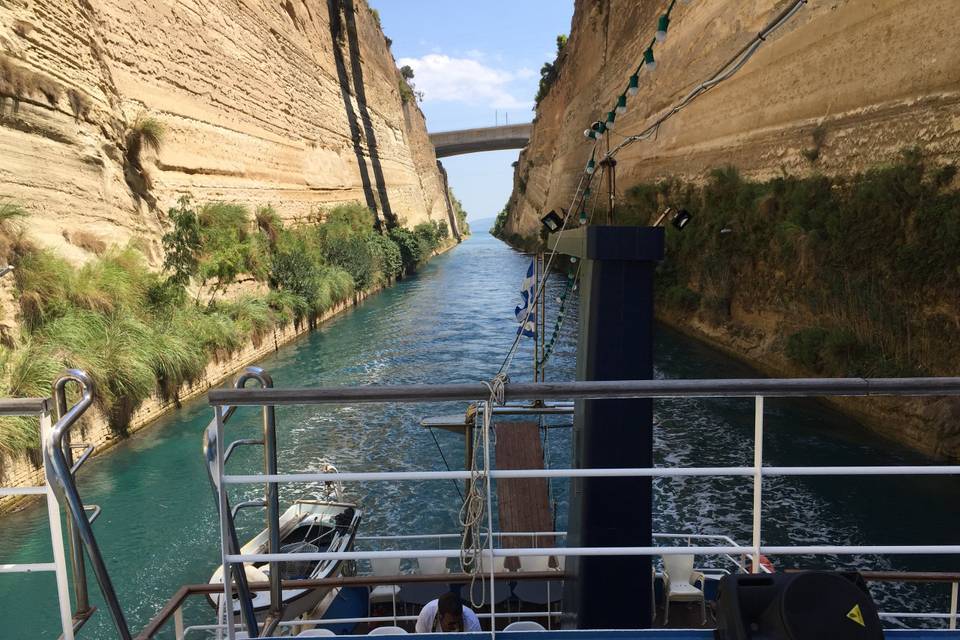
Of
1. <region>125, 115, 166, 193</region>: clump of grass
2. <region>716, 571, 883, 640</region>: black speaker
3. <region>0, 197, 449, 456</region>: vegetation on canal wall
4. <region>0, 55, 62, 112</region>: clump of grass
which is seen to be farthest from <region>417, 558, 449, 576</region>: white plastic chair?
<region>125, 115, 166, 193</region>: clump of grass

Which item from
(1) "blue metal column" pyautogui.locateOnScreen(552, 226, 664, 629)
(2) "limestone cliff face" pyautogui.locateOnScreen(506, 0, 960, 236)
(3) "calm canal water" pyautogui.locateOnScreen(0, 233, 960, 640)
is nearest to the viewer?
(1) "blue metal column" pyautogui.locateOnScreen(552, 226, 664, 629)

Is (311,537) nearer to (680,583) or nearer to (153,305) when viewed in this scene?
(680,583)

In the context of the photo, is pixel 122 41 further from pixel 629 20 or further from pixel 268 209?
pixel 629 20

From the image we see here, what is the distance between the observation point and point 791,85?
14.9 m

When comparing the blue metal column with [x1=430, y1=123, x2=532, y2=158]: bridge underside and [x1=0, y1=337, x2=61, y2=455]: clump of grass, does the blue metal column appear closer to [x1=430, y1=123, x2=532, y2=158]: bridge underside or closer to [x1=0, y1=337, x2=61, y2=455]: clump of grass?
[x1=0, y1=337, x2=61, y2=455]: clump of grass

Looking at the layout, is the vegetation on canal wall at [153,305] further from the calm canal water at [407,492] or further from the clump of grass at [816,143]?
the clump of grass at [816,143]

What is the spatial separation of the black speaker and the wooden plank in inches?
148

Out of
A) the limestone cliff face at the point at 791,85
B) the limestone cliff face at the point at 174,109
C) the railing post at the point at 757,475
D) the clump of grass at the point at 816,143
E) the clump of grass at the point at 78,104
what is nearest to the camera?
the railing post at the point at 757,475

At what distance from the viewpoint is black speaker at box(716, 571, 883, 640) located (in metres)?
1.42

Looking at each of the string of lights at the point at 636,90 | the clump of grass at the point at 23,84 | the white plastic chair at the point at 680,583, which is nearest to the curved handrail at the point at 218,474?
the string of lights at the point at 636,90

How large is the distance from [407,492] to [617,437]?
21.3 ft

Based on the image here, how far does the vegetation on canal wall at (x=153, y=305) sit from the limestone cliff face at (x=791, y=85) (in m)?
12.4

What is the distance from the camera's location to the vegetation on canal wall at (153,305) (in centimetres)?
810

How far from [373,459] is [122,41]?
10863 mm
